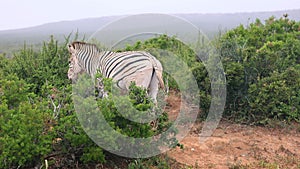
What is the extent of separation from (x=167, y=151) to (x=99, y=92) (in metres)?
1.13

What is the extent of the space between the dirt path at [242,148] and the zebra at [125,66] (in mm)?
858

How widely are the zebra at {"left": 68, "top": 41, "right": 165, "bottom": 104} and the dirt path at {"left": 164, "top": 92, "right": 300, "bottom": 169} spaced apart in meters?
0.86

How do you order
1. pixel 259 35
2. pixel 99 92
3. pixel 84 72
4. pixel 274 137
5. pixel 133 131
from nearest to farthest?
1. pixel 133 131
2. pixel 99 92
3. pixel 274 137
4. pixel 84 72
5. pixel 259 35

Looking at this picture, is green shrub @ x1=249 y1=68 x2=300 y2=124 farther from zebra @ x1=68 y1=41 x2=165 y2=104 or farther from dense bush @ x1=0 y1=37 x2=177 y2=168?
dense bush @ x1=0 y1=37 x2=177 y2=168

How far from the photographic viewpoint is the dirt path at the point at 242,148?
14.7 feet

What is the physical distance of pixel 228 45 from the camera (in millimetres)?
6508

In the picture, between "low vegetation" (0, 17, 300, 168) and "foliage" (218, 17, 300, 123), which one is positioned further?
"foliage" (218, 17, 300, 123)

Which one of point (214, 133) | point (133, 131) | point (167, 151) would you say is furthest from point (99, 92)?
point (214, 133)

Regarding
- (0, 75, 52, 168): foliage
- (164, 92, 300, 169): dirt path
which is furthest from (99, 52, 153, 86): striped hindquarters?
(0, 75, 52, 168): foliage

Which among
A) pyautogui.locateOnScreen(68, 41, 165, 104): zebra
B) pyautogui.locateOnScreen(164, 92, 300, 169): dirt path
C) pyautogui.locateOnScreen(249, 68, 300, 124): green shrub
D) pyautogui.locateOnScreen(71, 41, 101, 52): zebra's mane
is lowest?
pyautogui.locateOnScreen(164, 92, 300, 169): dirt path

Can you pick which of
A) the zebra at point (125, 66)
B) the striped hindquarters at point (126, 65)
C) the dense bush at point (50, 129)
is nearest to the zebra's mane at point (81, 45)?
the zebra at point (125, 66)

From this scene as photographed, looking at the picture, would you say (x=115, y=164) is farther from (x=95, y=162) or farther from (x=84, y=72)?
(x=84, y=72)

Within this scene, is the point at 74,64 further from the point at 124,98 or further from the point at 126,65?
the point at 124,98

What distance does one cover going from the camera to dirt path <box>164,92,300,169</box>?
449 cm
